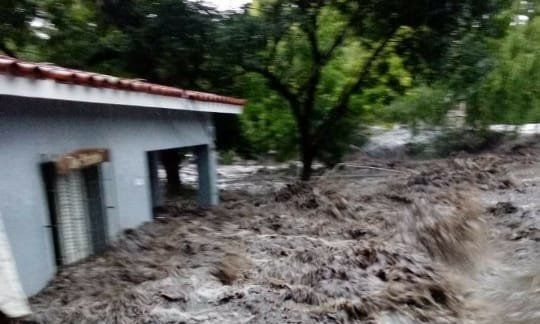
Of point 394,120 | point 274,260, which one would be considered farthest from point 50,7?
point 394,120

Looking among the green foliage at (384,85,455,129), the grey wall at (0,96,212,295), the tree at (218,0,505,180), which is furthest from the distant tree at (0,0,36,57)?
the green foliage at (384,85,455,129)

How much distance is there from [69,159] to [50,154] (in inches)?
7.4

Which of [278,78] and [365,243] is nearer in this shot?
[365,243]

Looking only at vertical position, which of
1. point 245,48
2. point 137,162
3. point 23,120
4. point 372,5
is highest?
point 372,5

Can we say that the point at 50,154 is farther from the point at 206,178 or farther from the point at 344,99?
the point at 344,99

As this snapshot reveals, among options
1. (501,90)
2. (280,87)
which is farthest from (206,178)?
(501,90)

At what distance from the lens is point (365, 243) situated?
20.2 ft

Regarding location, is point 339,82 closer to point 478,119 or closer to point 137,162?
point 478,119

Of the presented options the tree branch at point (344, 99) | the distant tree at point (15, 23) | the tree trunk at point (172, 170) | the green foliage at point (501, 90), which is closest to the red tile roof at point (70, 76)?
the distant tree at point (15, 23)

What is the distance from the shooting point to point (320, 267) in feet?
17.5

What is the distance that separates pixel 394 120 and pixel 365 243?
13.8 metres

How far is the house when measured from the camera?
4.72 meters

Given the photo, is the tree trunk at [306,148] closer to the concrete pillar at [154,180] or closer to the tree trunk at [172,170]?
the tree trunk at [172,170]

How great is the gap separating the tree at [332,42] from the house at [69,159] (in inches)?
185
